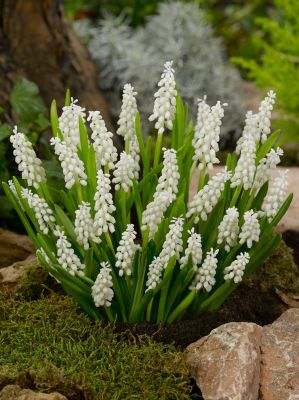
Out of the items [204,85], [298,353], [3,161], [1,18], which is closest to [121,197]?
[298,353]

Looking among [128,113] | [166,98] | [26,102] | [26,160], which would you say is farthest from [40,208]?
[26,102]

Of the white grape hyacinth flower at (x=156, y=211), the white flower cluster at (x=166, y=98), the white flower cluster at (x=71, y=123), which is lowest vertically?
the white grape hyacinth flower at (x=156, y=211)

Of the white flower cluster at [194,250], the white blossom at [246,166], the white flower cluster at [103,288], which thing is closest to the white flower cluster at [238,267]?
the white flower cluster at [194,250]

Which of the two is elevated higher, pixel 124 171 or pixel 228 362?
pixel 124 171

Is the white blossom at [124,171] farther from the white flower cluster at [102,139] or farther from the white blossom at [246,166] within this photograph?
the white blossom at [246,166]

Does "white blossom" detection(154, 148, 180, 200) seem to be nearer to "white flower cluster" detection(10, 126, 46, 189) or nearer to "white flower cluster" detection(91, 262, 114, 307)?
"white flower cluster" detection(91, 262, 114, 307)

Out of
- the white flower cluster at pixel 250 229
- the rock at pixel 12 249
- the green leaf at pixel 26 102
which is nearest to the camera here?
the white flower cluster at pixel 250 229

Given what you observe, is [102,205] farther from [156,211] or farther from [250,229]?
[250,229]
